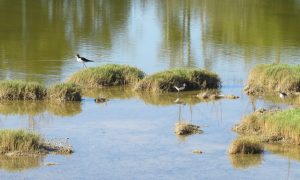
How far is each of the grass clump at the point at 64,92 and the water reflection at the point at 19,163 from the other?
6.07 m

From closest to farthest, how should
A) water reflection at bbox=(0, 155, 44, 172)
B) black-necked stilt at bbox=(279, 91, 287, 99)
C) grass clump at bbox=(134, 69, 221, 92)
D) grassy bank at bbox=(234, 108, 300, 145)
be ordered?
water reflection at bbox=(0, 155, 44, 172) < grassy bank at bbox=(234, 108, 300, 145) < black-necked stilt at bbox=(279, 91, 287, 99) < grass clump at bbox=(134, 69, 221, 92)

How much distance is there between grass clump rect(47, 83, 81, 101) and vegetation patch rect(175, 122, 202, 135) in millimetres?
4129

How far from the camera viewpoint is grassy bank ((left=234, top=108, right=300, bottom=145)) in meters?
19.1

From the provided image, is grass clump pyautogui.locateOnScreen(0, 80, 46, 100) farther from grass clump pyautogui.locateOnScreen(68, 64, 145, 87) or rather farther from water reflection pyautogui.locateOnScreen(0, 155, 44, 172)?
water reflection pyautogui.locateOnScreen(0, 155, 44, 172)

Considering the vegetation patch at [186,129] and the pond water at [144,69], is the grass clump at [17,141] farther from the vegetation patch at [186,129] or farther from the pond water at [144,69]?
the vegetation patch at [186,129]

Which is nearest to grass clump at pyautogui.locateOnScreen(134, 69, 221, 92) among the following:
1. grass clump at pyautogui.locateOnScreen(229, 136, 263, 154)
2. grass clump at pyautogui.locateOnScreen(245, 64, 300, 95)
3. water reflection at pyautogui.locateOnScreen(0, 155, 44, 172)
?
grass clump at pyautogui.locateOnScreen(245, 64, 300, 95)

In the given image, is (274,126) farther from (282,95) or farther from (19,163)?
(19,163)

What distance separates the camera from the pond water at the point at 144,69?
17.5 metres

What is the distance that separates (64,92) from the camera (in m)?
23.5

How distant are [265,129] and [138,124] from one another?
3408 millimetres

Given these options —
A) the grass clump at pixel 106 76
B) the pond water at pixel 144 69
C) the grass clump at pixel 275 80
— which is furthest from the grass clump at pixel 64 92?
the grass clump at pixel 275 80

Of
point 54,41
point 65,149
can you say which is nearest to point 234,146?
point 65,149

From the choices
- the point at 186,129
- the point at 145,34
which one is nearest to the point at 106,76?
the point at 186,129

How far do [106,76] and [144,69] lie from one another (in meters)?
3.74
